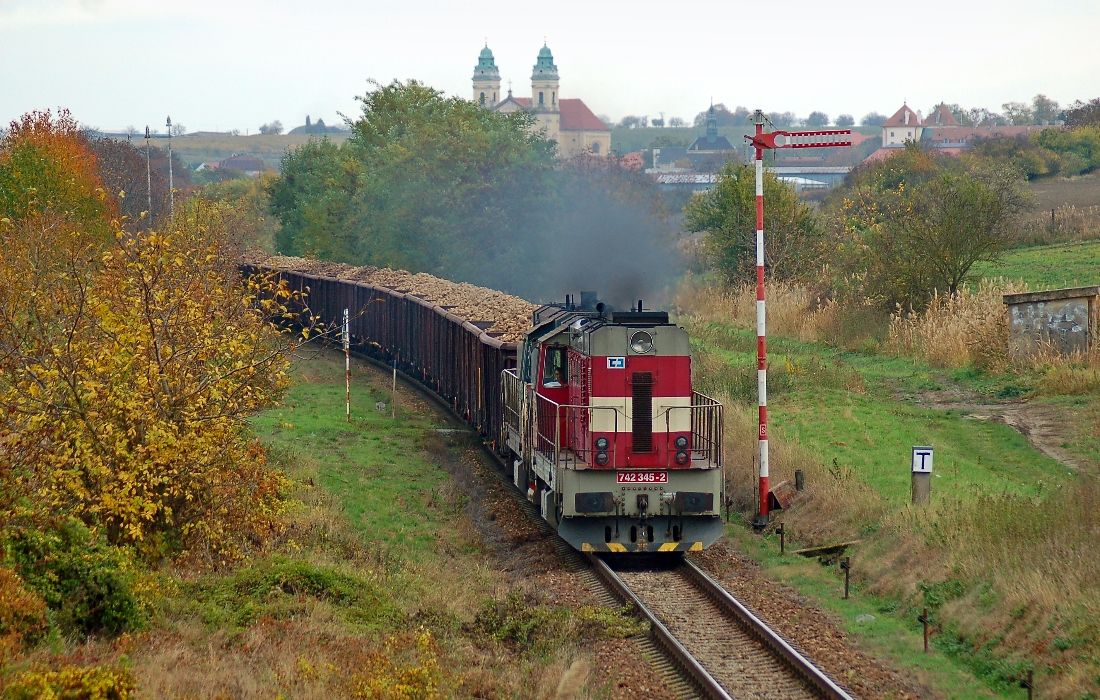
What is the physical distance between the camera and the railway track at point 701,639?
11.2m

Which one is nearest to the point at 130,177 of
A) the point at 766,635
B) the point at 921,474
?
the point at 921,474

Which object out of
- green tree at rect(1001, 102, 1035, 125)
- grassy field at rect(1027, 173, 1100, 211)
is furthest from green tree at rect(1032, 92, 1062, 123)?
grassy field at rect(1027, 173, 1100, 211)

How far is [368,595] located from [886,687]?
5.48 m

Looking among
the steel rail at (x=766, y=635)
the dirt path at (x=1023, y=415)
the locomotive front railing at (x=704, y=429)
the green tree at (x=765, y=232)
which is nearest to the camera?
the steel rail at (x=766, y=635)

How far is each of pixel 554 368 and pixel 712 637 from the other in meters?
5.38

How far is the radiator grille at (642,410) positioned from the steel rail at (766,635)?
1.69 meters

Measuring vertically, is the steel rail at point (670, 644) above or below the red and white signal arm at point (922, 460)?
below

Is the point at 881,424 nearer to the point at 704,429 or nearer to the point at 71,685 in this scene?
the point at 704,429

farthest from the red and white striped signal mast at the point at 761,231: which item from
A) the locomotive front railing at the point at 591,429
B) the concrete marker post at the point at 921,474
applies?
the concrete marker post at the point at 921,474

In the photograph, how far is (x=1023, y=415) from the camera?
23.0 m

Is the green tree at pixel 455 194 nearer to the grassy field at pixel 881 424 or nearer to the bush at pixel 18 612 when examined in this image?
the grassy field at pixel 881 424

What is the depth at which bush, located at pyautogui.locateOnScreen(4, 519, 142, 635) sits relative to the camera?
10.6 m

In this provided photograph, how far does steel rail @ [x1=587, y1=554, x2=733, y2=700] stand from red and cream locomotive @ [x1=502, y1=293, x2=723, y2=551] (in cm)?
74

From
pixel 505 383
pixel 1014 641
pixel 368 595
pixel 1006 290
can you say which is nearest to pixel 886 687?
pixel 1014 641
